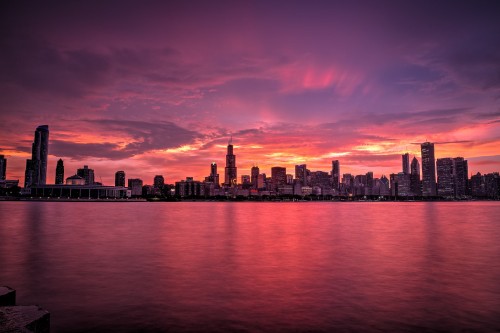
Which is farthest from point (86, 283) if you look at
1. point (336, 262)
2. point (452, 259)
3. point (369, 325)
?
point (452, 259)

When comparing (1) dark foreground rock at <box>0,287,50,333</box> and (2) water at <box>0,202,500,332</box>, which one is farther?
(2) water at <box>0,202,500,332</box>

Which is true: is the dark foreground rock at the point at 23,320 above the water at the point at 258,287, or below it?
above

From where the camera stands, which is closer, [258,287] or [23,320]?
[23,320]

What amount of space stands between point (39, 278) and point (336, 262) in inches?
872

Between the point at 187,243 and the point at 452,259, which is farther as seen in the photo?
the point at 187,243

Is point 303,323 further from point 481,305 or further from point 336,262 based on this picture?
point 336,262

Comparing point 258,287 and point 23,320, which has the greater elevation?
point 23,320

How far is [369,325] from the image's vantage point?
1513 centimetres

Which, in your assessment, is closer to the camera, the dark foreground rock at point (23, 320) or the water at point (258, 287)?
the dark foreground rock at point (23, 320)

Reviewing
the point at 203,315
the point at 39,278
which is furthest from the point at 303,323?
the point at 39,278

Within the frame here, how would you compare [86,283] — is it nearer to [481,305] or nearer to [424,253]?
[481,305]

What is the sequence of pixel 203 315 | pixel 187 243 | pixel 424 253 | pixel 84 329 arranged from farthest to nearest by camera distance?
pixel 187 243, pixel 424 253, pixel 203 315, pixel 84 329

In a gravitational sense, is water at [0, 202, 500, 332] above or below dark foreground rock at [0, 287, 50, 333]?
below

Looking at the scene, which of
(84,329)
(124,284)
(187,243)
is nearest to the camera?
(84,329)
